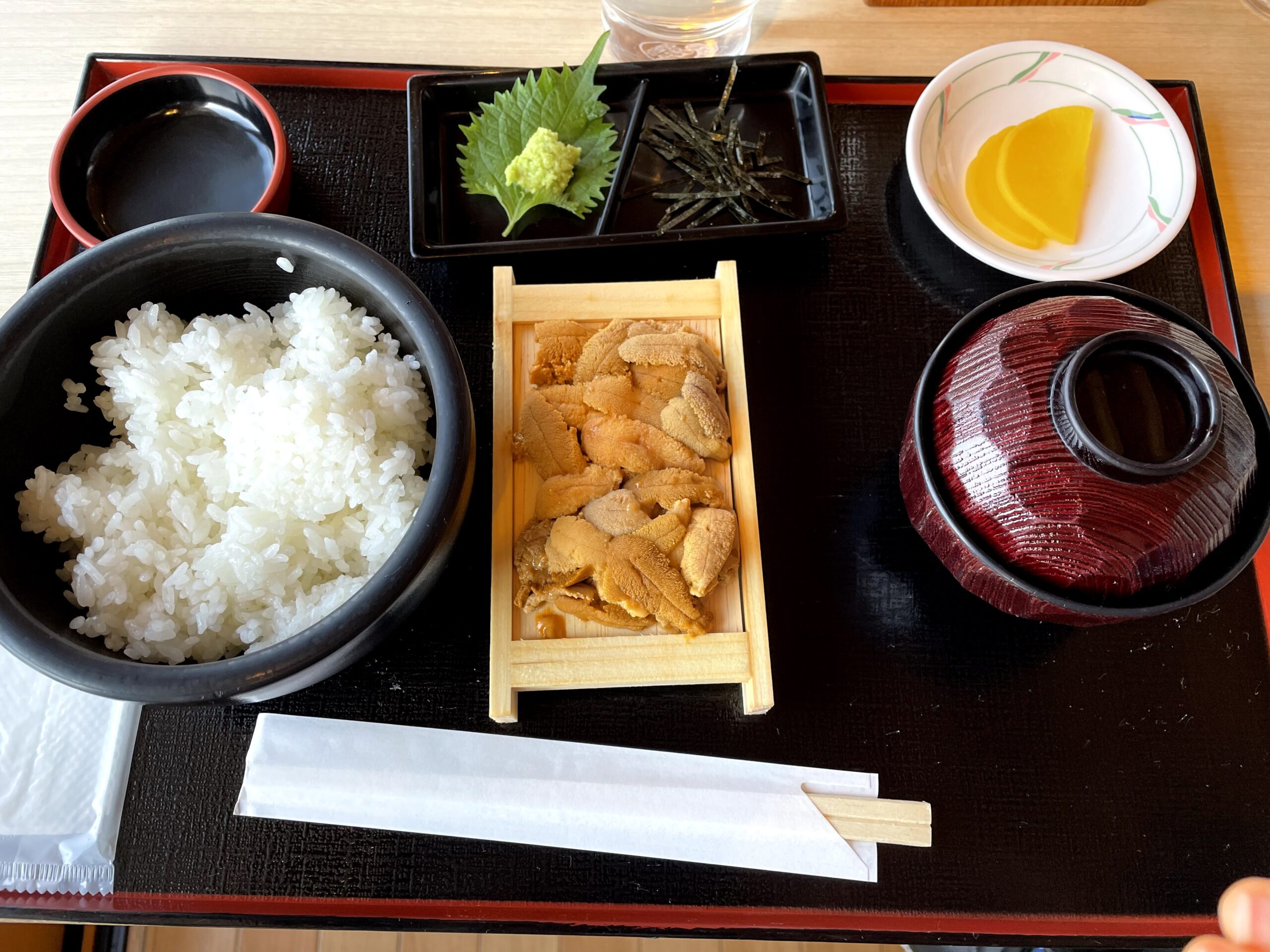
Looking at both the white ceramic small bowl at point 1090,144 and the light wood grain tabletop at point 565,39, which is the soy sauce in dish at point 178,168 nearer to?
the light wood grain tabletop at point 565,39

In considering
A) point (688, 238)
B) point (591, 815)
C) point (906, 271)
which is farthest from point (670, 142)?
point (591, 815)

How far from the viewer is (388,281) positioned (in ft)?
3.37

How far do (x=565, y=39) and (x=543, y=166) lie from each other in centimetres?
50

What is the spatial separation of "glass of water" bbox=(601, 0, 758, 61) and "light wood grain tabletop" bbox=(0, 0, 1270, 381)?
0.19ft

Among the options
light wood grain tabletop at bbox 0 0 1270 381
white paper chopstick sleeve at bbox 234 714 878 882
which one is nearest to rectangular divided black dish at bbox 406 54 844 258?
light wood grain tabletop at bbox 0 0 1270 381

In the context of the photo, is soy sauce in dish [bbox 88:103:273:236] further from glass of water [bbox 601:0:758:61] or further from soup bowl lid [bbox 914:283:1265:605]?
soup bowl lid [bbox 914:283:1265:605]

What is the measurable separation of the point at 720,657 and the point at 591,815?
0.28 meters

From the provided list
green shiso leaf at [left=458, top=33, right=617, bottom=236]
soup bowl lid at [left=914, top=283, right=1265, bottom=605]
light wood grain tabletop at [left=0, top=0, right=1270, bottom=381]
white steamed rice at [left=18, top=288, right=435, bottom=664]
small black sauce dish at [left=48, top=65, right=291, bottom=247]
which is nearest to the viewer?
soup bowl lid at [left=914, top=283, right=1265, bottom=605]

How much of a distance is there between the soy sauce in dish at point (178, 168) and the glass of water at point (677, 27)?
0.78 m

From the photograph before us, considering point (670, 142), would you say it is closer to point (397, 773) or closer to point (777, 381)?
point (777, 381)

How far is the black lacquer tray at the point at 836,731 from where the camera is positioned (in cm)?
110

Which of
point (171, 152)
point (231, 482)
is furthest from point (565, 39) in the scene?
point (231, 482)

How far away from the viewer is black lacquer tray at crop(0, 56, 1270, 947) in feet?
3.62

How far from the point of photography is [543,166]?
1410mm
